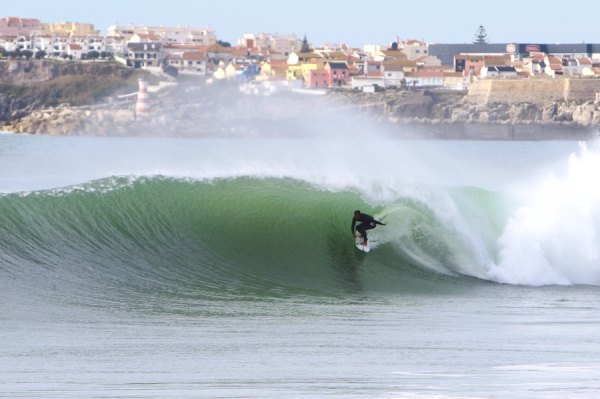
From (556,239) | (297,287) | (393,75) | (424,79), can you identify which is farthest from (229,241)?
(393,75)

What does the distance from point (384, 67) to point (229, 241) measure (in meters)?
Result: 118

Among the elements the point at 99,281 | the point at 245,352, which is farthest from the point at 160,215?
the point at 245,352

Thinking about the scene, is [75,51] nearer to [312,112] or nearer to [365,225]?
[312,112]

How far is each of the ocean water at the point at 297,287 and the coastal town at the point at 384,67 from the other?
93.4 m

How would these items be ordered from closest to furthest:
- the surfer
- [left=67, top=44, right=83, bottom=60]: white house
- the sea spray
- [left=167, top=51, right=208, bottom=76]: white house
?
the sea spray → the surfer → [left=167, top=51, right=208, bottom=76]: white house → [left=67, top=44, right=83, bottom=60]: white house

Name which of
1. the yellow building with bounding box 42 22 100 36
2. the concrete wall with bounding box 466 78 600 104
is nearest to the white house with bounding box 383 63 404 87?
the concrete wall with bounding box 466 78 600 104

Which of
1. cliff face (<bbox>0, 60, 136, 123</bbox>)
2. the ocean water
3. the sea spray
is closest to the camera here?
the ocean water

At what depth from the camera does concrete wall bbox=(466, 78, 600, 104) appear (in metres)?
115

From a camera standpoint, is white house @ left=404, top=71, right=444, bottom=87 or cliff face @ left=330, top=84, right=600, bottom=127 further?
white house @ left=404, top=71, right=444, bottom=87

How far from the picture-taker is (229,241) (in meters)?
14.5

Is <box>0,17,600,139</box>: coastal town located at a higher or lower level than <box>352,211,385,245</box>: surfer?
lower

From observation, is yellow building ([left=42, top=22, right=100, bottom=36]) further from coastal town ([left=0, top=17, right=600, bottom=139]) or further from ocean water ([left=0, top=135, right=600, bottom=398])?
ocean water ([left=0, top=135, right=600, bottom=398])

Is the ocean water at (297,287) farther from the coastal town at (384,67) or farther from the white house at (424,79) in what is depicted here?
the white house at (424,79)

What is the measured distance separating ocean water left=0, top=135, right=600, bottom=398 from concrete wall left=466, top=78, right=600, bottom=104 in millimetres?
96331
